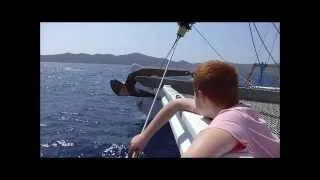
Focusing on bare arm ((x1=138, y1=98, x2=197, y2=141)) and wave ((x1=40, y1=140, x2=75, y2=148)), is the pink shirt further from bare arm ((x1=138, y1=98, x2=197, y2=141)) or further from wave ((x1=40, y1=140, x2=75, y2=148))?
wave ((x1=40, y1=140, x2=75, y2=148))

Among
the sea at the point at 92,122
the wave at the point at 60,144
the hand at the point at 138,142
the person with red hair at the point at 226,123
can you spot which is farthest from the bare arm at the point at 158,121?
the wave at the point at 60,144

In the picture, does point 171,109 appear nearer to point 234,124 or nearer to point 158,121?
point 158,121

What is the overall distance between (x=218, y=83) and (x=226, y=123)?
13 cm

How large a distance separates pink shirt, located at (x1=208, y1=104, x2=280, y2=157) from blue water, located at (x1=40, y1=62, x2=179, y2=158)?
1022mm

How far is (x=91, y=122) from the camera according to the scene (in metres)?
4.99

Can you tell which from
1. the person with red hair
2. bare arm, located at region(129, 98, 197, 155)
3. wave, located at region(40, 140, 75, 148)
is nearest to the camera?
the person with red hair

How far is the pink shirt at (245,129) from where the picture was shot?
982 mm

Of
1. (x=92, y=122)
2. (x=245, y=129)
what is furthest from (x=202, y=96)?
(x=92, y=122)

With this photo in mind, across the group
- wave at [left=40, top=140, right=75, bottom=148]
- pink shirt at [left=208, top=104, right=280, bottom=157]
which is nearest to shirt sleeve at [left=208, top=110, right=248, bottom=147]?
pink shirt at [left=208, top=104, right=280, bottom=157]

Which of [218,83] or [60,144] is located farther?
[60,144]

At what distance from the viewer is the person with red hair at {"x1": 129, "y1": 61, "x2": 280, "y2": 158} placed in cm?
97
